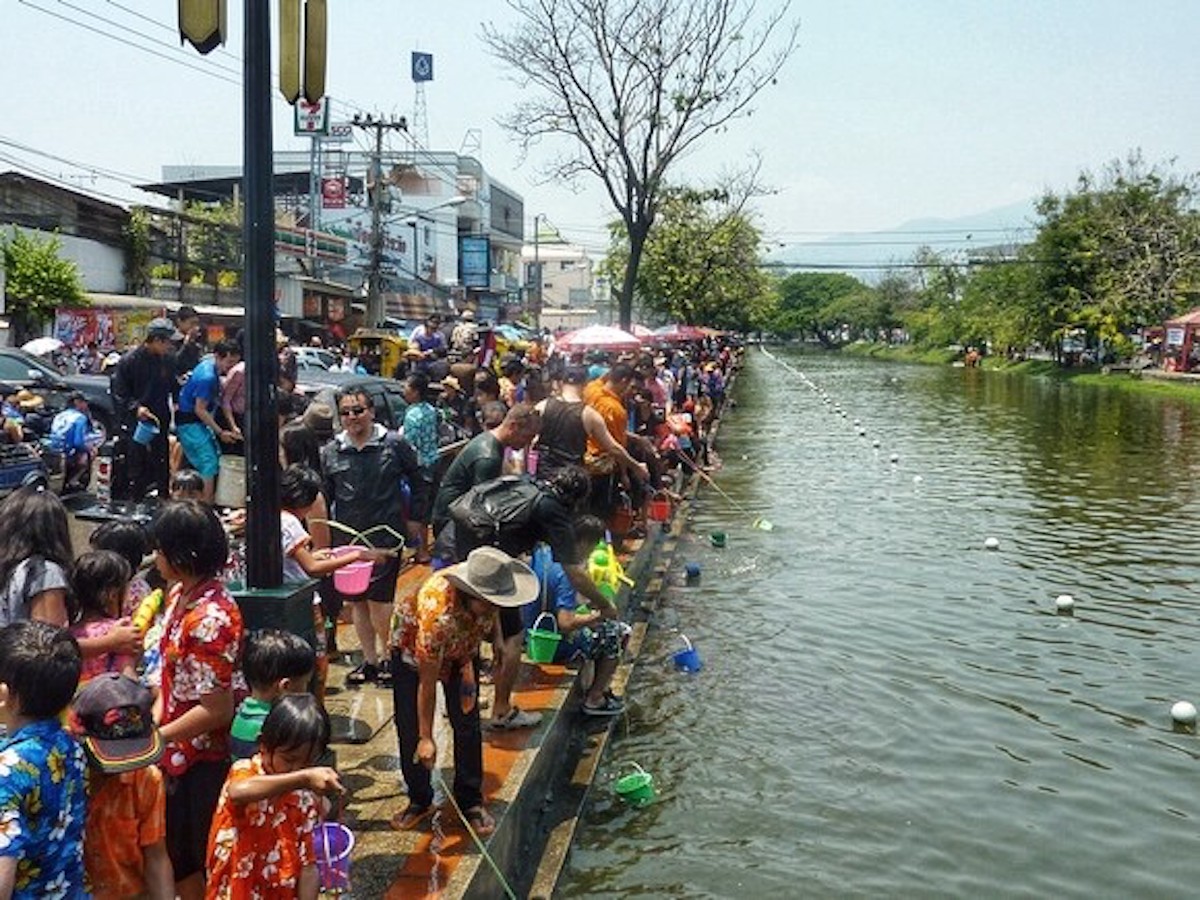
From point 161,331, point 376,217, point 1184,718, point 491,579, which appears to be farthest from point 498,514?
point 376,217

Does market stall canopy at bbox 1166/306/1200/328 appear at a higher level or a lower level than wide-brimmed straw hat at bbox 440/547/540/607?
higher

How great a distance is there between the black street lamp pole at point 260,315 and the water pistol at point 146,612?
36 centimetres

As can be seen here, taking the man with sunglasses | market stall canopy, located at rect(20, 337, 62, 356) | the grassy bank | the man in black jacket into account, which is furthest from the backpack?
the grassy bank

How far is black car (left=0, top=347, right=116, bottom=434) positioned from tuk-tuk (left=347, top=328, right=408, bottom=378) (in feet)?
27.6

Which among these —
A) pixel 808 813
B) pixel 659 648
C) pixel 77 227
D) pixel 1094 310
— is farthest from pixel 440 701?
pixel 1094 310

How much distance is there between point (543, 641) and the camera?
7.27 metres

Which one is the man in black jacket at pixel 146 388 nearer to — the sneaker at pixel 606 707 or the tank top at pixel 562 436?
the tank top at pixel 562 436

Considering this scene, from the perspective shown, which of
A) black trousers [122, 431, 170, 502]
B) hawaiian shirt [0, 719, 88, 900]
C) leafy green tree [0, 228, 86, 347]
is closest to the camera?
hawaiian shirt [0, 719, 88, 900]

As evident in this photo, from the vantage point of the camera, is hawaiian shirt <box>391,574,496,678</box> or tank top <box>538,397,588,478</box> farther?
tank top <box>538,397,588,478</box>

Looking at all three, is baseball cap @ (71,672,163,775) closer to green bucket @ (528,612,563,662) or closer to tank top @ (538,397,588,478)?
green bucket @ (528,612,563,662)

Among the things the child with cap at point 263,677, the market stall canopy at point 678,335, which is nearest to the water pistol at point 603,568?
the child with cap at point 263,677

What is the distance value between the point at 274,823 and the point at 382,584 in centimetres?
307

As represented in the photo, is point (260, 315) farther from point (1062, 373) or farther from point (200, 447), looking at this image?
point (1062, 373)

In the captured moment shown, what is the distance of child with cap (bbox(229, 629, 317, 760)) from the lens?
3.83 m
